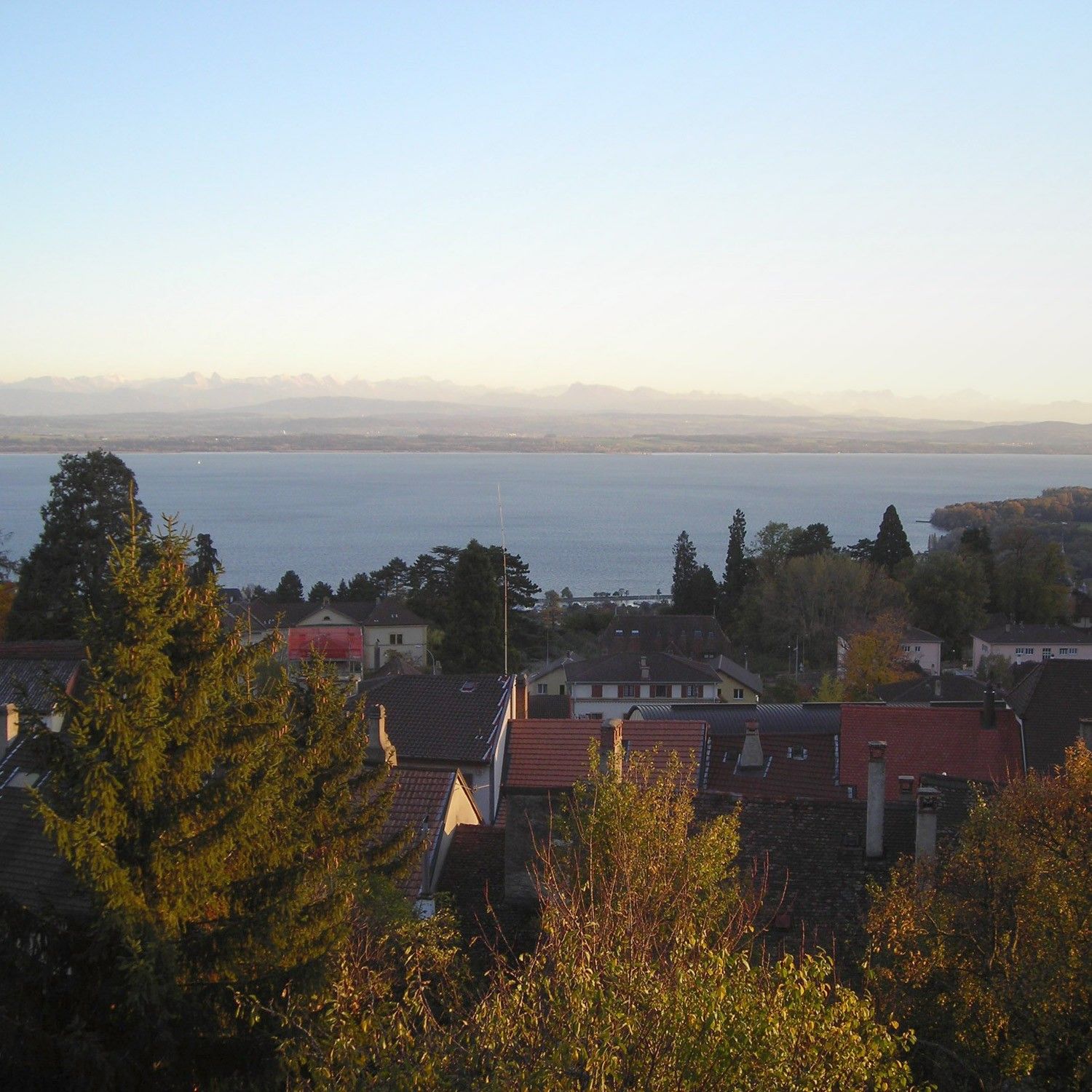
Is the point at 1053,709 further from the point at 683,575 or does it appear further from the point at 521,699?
the point at 683,575

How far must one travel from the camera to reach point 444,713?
23984 millimetres

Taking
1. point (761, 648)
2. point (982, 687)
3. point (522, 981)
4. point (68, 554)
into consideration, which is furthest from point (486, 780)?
point (761, 648)

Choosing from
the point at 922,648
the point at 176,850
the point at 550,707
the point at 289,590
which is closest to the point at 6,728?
the point at 176,850

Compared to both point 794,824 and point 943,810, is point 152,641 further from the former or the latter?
point 943,810

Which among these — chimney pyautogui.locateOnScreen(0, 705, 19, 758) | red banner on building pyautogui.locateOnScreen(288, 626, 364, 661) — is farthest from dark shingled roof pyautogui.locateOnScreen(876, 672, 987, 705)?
chimney pyautogui.locateOnScreen(0, 705, 19, 758)

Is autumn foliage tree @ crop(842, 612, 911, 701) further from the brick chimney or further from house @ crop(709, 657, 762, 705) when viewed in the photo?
the brick chimney

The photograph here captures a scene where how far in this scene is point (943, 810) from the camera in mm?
15977

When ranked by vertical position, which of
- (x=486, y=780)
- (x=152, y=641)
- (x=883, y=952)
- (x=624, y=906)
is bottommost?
(x=486, y=780)

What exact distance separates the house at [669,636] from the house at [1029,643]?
13.2 meters

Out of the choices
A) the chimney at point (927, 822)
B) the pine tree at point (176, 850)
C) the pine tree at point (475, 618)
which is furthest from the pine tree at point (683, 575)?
the pine tree at point (176, 850)

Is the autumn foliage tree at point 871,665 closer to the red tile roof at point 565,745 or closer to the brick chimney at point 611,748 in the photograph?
the red tile roof at point 565,745

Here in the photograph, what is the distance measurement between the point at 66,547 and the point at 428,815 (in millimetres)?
25195

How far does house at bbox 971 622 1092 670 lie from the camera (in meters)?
58.2

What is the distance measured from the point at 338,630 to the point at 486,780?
115 ft
